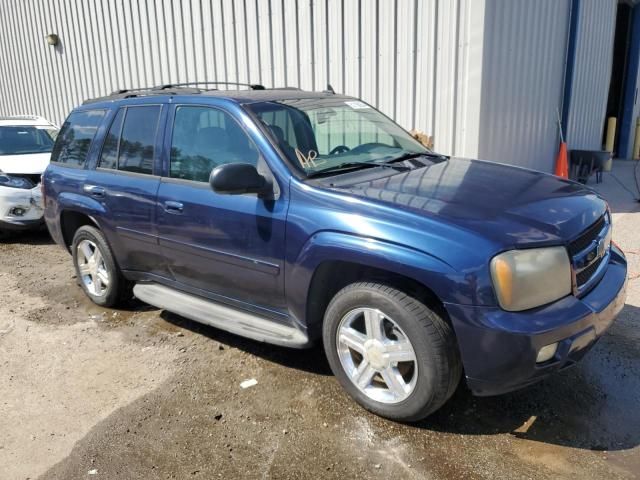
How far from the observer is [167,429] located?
3074 mm

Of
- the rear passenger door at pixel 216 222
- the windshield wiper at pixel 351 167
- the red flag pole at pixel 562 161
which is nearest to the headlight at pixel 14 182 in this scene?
the rear passenger door at pixel 216 222

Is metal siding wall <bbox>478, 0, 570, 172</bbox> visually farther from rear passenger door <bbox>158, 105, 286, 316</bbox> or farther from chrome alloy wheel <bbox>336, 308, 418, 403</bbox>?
chrome alloy wheel <bbox>336, 308, 418, 403</bbox>

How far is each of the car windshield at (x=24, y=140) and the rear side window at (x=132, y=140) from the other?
4.68 meters

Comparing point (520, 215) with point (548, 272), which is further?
point (520, 215)

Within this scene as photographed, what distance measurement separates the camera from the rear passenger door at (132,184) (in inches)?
159

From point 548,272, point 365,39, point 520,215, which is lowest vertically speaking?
point 548,272

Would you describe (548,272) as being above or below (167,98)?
below

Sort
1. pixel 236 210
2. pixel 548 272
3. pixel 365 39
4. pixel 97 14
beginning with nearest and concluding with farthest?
pixel 548 272
pixel 236 210
pixel 365 39
pixel 97 14

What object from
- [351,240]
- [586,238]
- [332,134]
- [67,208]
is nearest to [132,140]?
[67,208]

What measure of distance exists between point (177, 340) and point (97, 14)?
9.43 m

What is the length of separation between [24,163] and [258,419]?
627 centimetres

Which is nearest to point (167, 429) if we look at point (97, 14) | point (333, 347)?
point (333, 347)

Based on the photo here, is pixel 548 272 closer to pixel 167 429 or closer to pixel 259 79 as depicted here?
pixel 167 429

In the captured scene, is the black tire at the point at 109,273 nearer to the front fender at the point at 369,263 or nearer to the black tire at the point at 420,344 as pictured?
the front fender at the point at 369,263
